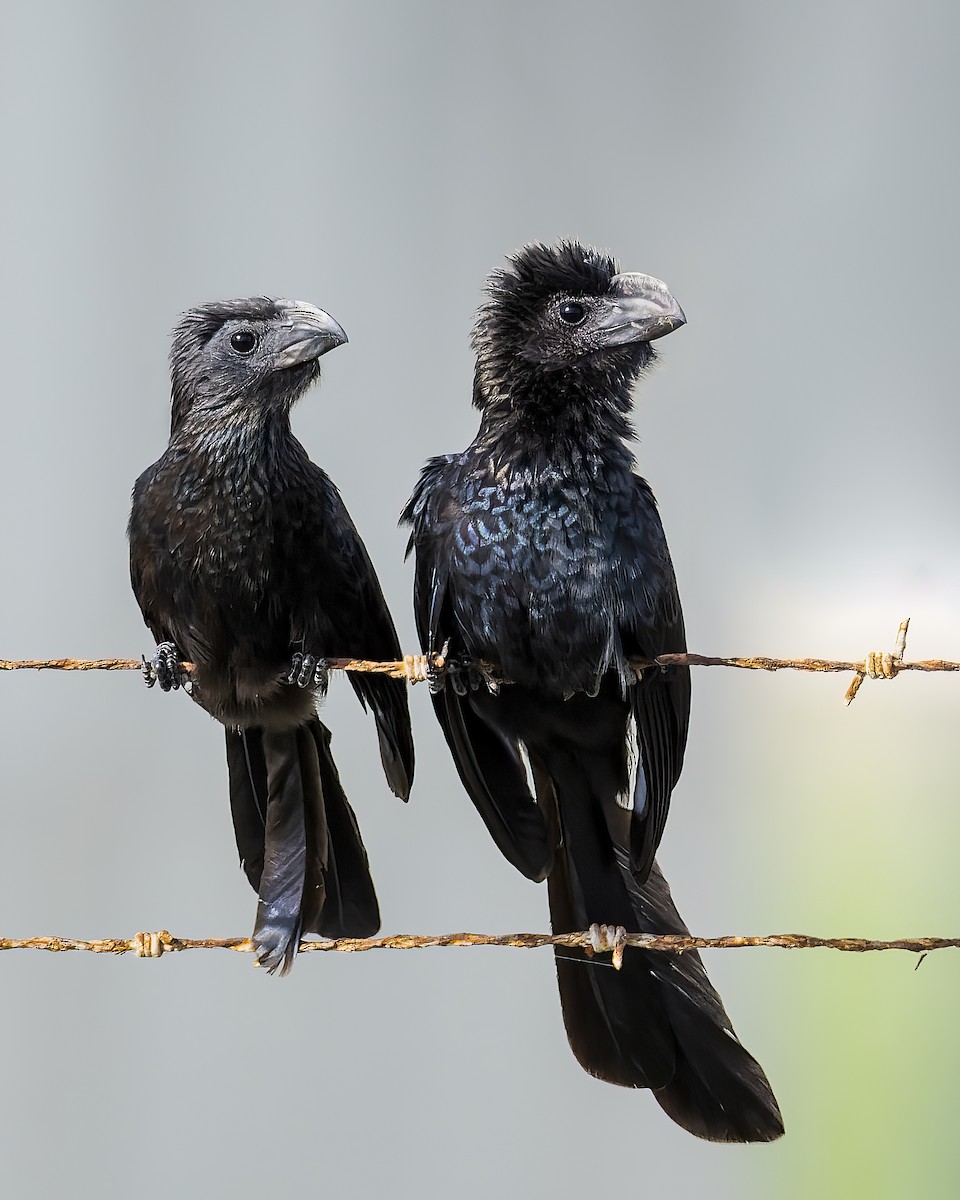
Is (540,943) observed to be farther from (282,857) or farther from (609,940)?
(282,857)

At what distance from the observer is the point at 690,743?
3.11 meters

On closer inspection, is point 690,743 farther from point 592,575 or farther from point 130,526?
point 130,526

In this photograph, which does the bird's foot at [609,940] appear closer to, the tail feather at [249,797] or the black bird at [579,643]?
the black bird at [579,643]

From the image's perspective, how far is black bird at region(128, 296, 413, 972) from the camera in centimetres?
210

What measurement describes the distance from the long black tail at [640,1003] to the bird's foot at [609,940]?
207mm

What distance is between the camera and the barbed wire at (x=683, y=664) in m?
1.76

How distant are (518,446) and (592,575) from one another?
0.82ft

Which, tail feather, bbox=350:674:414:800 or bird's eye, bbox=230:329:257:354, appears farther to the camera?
tail feather, bbox=350:674:414:800

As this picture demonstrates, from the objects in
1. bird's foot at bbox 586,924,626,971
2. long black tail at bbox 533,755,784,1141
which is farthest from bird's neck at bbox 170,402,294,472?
bird's foot at bbox 586,924,626,971


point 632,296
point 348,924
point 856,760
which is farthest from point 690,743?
point 632,296

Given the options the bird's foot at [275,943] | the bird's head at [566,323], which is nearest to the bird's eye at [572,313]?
the bird's head at [566,323]

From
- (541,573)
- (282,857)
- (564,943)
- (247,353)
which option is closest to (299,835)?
(282,857)

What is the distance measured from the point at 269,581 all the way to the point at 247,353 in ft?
1.33

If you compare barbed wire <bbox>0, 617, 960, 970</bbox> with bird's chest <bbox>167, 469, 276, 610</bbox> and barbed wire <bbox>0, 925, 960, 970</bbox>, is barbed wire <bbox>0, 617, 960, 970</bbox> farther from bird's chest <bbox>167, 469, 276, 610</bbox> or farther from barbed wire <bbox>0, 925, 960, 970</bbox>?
bird's chest <bbox>167, 469, 276, 610</bbox>
